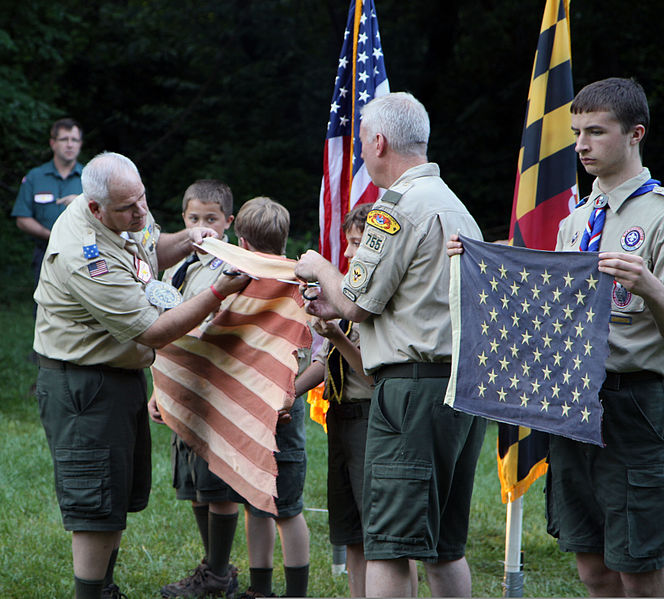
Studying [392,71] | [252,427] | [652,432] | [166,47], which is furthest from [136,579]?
[166,47]

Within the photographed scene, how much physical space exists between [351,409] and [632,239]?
1.45m

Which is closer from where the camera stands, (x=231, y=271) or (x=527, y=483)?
(x=231, y=271)

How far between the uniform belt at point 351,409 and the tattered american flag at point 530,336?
860 millimetres

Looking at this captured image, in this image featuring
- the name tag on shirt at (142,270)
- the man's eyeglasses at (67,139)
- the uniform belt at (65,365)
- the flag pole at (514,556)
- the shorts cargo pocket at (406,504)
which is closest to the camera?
the shorts cargo pocket at (406,504)

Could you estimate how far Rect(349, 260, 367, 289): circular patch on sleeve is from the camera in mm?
3211

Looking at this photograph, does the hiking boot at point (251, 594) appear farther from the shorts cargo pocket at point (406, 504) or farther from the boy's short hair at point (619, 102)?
the boy's short hair at point (619, 102)

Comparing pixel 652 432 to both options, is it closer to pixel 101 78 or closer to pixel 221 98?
pixel 221 98

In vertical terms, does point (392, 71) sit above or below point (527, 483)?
above

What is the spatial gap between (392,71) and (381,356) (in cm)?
1367

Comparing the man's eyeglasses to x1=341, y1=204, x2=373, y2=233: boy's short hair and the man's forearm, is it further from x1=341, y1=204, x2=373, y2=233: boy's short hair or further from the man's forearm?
the man's forearm

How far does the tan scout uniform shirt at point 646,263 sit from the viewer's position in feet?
10.2

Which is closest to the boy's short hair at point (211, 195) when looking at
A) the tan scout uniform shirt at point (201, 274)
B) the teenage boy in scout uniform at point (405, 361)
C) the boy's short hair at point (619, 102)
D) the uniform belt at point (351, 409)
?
the tan scout uniform shirt at point (201, 274)

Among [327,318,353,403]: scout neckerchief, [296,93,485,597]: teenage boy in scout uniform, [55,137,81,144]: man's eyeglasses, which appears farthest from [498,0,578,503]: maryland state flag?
[55,137,81,144]: man's eyeglasses

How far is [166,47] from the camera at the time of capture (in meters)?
17.7
